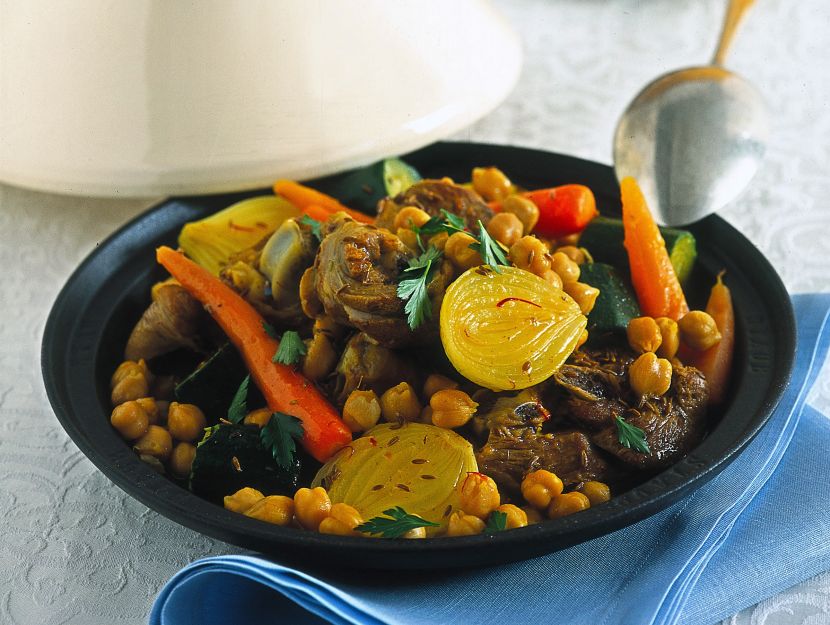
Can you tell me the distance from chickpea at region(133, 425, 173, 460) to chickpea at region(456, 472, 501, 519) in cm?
77

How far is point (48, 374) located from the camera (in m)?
2.45

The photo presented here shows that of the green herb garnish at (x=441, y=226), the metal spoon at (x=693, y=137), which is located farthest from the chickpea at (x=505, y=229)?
the metal spoon at (x=693, y=137)

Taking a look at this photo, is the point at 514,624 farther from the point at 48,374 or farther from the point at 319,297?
the point at 48,374

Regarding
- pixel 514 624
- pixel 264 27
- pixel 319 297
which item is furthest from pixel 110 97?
pixel 514 624

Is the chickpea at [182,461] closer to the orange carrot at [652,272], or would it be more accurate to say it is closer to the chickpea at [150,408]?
the chickpea at [150,408]

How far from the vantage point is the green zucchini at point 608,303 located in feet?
8.28

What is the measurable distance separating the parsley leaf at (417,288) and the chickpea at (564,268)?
0.34m

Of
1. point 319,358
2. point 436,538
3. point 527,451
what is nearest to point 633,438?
point 527,451

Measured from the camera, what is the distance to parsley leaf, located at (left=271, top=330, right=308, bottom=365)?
247cm

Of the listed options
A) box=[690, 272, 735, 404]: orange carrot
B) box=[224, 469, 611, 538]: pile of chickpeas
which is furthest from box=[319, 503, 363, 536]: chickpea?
box=[690, 272, 735, 404]: orange carrot

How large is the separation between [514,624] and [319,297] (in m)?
0.93

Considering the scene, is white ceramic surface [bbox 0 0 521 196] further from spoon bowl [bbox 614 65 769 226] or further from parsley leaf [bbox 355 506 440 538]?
parsley leaf [bbox 355 506 440 538]

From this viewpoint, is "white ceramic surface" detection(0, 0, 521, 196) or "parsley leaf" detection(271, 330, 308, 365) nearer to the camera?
"parsley leaf" detection(271, 330, 308, 365)

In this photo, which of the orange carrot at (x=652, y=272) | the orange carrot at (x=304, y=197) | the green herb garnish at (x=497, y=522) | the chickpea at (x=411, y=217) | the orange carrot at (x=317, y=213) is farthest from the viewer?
the orange carrot at (x=304, y=197)
